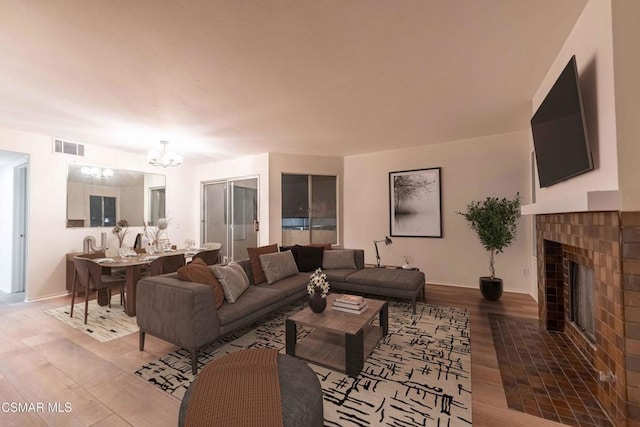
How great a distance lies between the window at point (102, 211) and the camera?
485cm

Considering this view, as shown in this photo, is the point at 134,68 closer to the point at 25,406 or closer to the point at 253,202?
the point at 25,406

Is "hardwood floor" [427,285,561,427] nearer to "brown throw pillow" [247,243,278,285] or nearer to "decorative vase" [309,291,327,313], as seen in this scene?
"decorative vase" [309,291,327,313]

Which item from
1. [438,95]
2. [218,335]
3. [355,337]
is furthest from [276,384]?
[438,95]

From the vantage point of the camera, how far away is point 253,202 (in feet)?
19.2

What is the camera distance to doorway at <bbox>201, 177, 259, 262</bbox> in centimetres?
590

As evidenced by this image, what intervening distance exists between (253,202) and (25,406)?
172 inches

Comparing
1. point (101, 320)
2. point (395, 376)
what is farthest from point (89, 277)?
point (395, 376)

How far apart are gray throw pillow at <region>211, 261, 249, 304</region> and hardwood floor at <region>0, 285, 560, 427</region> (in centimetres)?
75

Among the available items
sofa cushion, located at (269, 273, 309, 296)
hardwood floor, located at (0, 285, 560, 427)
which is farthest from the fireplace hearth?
Answer: sofa cushion, located at (269, 273, 309, 296)

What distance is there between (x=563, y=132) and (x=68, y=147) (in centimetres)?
659

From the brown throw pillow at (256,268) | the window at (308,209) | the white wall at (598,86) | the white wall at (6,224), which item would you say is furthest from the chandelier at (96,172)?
the white wall at (598,86)

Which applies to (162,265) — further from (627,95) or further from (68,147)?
(627,95)

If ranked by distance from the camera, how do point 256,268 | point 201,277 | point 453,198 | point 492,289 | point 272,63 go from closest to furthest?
1. point 272,63
2. point 201,277
3. point 256,268
4. point 492,289
5. point 453,198

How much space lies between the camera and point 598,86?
5.68 ft
